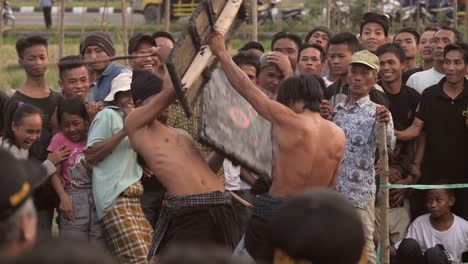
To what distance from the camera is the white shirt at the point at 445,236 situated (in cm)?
890

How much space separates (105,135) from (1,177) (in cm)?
438

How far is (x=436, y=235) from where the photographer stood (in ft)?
29.3

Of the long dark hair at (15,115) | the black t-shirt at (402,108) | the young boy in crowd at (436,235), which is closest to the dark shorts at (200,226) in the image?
the long dark hair at (15,115)

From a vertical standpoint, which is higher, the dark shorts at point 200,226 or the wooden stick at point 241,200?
the dark shorts at point 200,226

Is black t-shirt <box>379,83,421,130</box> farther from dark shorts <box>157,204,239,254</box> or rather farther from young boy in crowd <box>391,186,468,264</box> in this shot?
dark shorts <box>157,204,239,254</box>

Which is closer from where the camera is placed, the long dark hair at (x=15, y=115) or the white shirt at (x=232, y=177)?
the long dark hair at (x=15, y=115)

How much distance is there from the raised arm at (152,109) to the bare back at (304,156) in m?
0.64

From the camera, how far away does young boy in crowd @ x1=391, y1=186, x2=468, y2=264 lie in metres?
8.87

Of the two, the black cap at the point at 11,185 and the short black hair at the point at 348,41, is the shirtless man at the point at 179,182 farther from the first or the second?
the black cap at the point at 11,185

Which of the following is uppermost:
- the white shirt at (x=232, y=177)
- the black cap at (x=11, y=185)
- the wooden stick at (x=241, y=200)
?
the black cap at (x=11, y=185)

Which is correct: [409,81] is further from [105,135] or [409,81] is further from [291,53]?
[105,135]

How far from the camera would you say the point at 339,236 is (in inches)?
144

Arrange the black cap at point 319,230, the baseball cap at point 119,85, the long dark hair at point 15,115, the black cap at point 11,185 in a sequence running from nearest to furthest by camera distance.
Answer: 1. the black cap at point 11,185
2. the black cap at point 319,230
3. the long dark hair at point 15,115
4. the baseball cap at point 119,85

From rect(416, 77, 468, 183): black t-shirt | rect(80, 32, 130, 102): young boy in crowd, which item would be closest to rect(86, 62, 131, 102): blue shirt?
rect(80, 32, 130, 102): young boy in crowd
